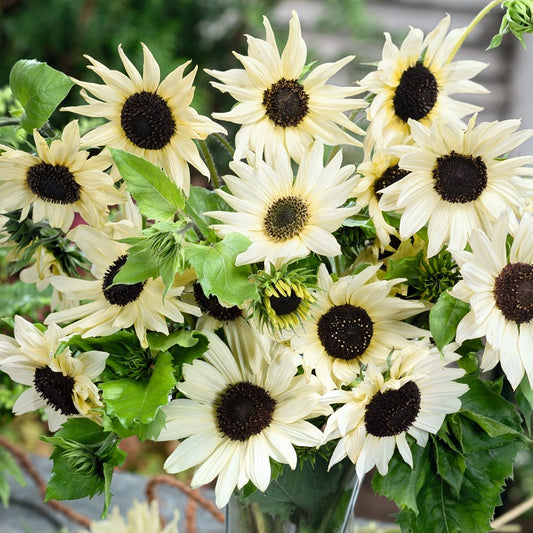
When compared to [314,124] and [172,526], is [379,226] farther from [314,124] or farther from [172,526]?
[172,526]

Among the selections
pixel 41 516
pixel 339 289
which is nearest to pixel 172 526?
pixel 41 516

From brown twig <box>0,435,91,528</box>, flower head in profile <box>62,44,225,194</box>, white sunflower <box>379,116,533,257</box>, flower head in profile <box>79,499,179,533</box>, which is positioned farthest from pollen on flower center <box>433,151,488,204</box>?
brown twig <box>0,435,91,528</box>

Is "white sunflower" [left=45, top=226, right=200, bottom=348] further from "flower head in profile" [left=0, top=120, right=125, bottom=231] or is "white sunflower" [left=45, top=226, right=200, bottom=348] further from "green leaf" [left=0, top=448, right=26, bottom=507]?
"green leaf" [left=0, top=448, right=26, bottom=507]

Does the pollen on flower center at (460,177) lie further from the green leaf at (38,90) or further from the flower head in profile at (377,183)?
the green leaf at (38,90)

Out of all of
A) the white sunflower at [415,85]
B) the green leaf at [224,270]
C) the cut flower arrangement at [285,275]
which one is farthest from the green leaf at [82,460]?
the white sunflower at [415,85]

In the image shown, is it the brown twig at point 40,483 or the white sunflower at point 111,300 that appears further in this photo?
the brown twig at point 40,483
